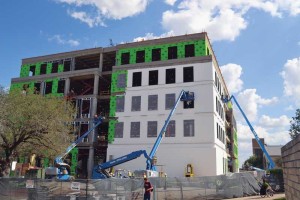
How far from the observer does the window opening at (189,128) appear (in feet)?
126

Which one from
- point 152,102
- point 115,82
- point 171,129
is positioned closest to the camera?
point 171,129

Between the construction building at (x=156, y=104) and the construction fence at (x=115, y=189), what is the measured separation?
13.7 metres

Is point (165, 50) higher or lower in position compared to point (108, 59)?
lower

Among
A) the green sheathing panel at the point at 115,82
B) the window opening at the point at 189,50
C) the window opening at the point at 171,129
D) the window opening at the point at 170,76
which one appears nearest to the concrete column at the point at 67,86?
the green sheathing panel at the point at 115,82

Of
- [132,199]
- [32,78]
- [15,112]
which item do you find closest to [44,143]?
[15,112]

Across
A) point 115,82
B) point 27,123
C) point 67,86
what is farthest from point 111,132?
point 27,123

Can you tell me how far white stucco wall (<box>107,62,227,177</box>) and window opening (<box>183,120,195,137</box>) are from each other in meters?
0.40

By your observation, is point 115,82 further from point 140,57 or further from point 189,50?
point 189,50

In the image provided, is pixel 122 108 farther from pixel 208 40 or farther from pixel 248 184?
pixel 248 184

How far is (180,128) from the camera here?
1533 inches

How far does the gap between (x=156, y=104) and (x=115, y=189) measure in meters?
23.1

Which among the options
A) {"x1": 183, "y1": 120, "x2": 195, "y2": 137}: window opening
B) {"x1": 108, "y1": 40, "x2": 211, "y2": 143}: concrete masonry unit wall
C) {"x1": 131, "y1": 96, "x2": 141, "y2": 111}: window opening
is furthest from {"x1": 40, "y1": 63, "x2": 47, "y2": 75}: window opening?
{"x1": 183, "y1": 120, "x2": 195, "y2": 137}: window opening

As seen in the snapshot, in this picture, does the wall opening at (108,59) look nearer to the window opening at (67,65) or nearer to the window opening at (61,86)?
the window opening at (67,65)

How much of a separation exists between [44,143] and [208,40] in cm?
2641
